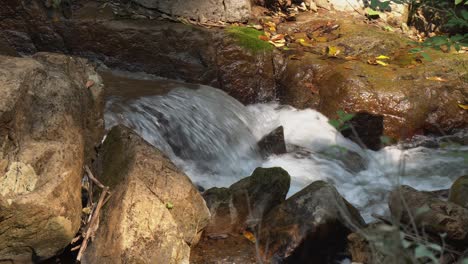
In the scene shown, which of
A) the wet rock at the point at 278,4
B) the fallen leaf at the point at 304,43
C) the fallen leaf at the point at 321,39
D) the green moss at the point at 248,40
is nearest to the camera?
the green moss at the point at 248,40

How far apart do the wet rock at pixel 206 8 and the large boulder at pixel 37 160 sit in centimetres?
438

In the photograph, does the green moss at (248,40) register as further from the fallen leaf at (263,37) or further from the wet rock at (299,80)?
the wet rock at (299,80)

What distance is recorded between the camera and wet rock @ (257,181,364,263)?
4.04m

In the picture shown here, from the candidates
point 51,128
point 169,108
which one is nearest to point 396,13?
point 169,108

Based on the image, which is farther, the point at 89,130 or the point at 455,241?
the point at 89,130

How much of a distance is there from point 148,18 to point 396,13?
4.23m

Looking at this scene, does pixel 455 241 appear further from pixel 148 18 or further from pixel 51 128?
pixel 148 18

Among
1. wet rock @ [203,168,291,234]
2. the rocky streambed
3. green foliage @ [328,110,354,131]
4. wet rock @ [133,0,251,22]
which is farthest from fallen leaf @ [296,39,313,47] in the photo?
green foliage @ [328,110,354,131]

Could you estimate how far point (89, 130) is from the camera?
4.05m

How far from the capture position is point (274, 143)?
648 cm

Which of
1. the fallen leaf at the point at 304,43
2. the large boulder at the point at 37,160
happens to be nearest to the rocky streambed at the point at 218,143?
the large boulder at the point at 37,160

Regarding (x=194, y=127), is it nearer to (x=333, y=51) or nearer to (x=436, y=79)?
(x=333, y=51)

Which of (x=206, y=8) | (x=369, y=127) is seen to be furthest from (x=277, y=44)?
(x=369, y=127)

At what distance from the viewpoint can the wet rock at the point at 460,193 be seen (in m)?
4.18
